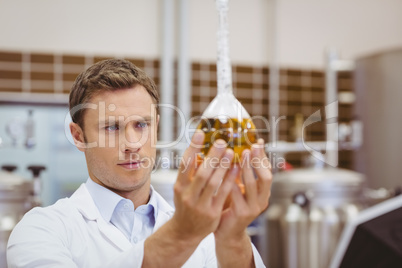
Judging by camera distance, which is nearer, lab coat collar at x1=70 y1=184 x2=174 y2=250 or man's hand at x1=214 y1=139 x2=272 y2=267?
man's hand at x1=214 y1=139 x2=272 y2=267

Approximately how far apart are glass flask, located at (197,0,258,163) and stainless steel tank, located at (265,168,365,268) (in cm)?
145

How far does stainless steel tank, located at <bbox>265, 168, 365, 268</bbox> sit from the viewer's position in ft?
6.23

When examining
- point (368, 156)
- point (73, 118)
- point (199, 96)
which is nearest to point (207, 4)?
point (199, 96)

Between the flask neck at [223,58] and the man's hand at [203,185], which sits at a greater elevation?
the flask neck at [223,58]

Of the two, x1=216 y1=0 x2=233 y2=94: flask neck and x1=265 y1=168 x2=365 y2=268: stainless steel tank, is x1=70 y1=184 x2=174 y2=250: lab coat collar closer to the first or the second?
x1=216 y1=0 x2=233 y2=94: flask neck

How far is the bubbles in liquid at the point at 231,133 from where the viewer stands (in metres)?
0.41

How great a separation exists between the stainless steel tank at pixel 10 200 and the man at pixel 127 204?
489 millimetres

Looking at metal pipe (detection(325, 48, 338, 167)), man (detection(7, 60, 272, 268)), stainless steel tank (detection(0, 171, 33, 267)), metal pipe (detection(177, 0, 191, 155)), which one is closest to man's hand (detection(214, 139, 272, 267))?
man (detection(7, 60, 272, 268))

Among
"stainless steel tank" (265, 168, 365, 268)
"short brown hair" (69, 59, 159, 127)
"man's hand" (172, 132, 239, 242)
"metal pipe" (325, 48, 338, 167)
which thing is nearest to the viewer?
"man's hand" (172, 132, 239, 242)

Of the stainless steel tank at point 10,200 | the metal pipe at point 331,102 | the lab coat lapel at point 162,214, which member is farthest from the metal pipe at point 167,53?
the lab coat lapel at point 162,214

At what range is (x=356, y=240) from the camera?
57 centimetres

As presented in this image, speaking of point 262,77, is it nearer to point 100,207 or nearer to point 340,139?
point 340,139

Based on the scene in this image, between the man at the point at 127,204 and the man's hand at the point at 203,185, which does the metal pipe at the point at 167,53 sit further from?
the man's hand at the point at 203,185

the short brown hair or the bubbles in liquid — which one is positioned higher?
the short brown hair
